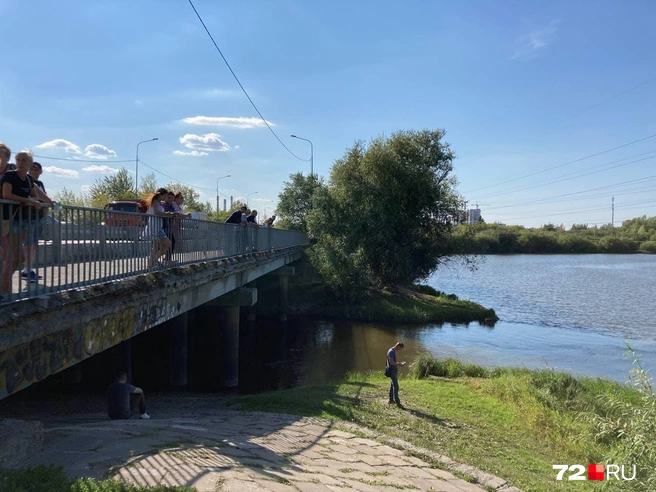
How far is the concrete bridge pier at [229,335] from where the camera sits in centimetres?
1779

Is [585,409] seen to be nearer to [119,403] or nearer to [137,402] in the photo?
[137,402]

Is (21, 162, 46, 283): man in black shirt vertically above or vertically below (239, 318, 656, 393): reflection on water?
above

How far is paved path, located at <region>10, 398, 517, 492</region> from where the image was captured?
5.63 m

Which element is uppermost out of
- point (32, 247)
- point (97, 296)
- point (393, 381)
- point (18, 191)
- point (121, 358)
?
point (18, 191)

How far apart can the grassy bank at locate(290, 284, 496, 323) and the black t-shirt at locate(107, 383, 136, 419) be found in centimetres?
2414

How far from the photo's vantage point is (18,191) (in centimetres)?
592

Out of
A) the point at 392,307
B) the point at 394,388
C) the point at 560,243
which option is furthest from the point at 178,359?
the point at 560,243

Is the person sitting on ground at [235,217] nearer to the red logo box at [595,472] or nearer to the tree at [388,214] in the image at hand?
the red logo box at [595,472]

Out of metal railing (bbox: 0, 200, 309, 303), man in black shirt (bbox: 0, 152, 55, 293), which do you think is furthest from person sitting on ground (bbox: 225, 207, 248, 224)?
man in black shirt (bbox: 0, 152, 55, 293)

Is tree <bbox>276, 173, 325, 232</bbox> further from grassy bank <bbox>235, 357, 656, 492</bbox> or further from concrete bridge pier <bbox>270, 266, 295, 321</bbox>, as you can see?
grassy bank <bbox>235, 357, 656, 492</bbox>

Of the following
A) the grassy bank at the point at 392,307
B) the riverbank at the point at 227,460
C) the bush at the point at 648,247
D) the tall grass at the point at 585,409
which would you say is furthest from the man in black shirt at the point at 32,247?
the bush at the point at 648,247

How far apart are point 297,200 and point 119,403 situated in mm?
41402

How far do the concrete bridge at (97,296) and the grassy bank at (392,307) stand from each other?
18.2 metres

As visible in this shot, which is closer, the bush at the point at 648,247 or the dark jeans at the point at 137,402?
the dark jeans at the point at 137,402
